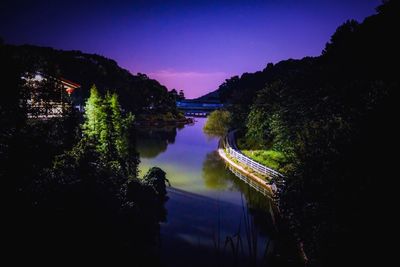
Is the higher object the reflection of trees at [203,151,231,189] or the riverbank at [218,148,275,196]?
the riverbank at [218,148,275,196]

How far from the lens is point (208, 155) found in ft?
172

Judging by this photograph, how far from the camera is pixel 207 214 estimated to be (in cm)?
2662

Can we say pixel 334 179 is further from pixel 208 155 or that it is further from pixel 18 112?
pixel 208 155

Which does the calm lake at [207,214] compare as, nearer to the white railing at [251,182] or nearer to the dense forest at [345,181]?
the white railing at [251,182]

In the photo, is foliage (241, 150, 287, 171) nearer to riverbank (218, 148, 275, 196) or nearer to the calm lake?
riverbank (218, 148, 275, 196)

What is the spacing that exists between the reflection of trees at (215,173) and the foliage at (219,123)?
1218 inches

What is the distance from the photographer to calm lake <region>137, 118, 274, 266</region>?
19.2 meters

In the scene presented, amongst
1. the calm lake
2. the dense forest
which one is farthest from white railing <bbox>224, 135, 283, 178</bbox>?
the dense forest

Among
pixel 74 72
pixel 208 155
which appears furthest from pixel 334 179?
pixel 74 72

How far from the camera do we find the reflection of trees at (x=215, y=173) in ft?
117

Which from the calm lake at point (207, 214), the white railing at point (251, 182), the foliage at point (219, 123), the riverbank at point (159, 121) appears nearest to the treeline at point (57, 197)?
the calm lake at point (207, 214)

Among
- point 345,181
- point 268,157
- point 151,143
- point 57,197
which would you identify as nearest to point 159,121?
point 151,143

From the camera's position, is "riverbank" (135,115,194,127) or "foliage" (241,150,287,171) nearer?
"foliage" (241,150,287,171)

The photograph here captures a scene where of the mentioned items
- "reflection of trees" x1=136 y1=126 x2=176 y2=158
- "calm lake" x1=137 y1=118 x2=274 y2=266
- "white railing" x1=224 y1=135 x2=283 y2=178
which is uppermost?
"white railing" x1=224 y1=135 x2=283 y2=178
